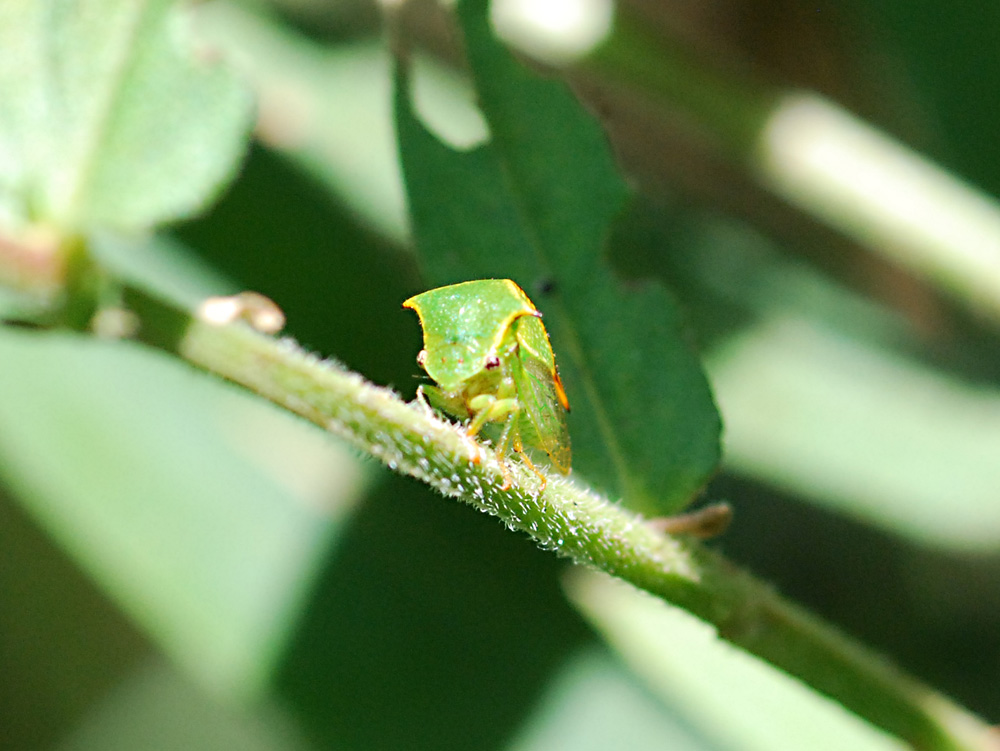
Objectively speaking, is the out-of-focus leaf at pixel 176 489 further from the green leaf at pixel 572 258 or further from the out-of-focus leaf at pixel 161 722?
the out-of-focus leaf at pixel 161 722

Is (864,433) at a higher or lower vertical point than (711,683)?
higher

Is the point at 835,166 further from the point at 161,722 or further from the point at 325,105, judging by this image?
the point at 161,722

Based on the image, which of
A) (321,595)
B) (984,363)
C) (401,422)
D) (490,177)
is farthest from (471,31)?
(984,363)

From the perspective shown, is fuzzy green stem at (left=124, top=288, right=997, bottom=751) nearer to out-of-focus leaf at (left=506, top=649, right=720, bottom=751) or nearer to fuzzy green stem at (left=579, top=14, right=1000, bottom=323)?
out-of-focus leaf at (left=506, top=649, right=720, bottom=751)

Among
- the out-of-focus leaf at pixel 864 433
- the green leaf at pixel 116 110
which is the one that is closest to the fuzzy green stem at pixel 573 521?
the green leaf at pixel 116 110

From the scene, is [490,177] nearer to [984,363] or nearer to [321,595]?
[321,595]

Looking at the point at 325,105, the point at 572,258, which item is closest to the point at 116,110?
the point at 572,258
